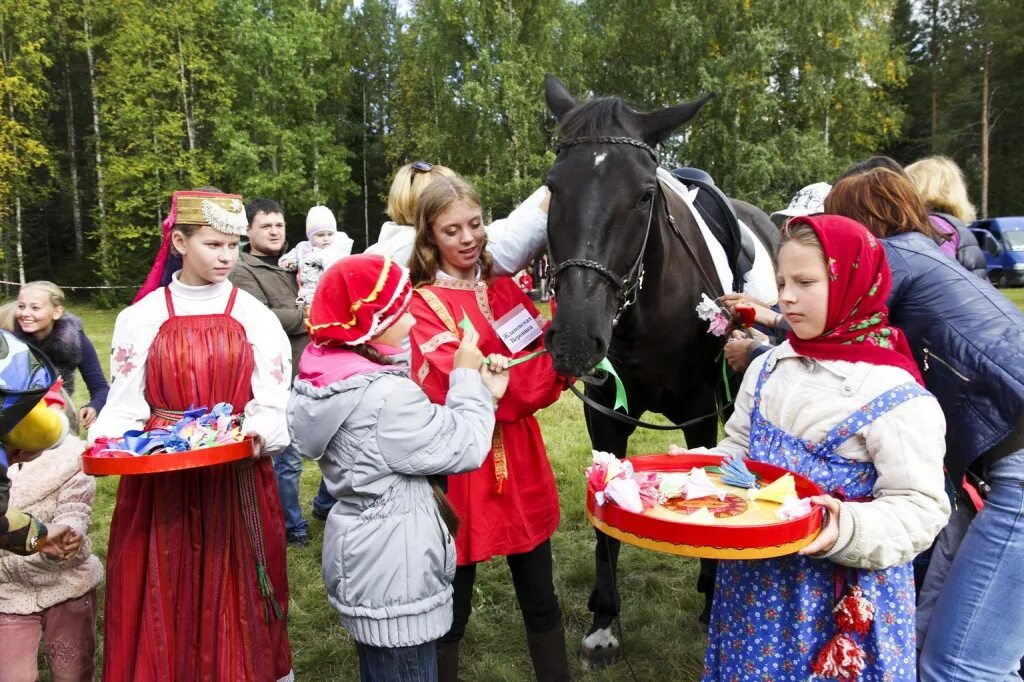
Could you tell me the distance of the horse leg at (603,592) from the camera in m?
3.20

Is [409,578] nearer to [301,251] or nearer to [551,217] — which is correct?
[551,217]

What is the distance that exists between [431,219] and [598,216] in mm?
581

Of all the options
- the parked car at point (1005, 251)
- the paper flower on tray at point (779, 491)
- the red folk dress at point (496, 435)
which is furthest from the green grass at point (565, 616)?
the parked car at point (1005, 251)

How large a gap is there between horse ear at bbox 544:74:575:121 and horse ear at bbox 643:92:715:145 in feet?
1.27

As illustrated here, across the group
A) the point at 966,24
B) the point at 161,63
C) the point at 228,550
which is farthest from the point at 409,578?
the point at 966,24

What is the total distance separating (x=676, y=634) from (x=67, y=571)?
8.65 feet

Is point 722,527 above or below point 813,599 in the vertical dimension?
above

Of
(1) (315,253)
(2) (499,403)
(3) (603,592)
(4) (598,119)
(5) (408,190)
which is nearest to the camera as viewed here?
(2) (499,403)

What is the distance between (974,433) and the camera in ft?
6.22

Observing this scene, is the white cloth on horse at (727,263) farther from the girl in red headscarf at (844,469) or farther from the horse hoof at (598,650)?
the horse hoof at (598,650)

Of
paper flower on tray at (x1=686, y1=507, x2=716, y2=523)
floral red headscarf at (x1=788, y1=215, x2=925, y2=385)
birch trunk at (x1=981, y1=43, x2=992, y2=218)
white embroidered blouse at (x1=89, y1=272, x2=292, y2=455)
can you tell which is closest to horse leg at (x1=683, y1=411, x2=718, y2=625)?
floral red headscarf at (x1=788, y1=215, x2=925, y2=385)

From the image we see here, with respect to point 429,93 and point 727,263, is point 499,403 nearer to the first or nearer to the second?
point 727,263

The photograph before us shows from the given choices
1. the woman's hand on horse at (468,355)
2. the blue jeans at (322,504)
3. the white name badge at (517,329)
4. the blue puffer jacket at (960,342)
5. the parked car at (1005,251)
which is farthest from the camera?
A: the parked car at (1005,251)

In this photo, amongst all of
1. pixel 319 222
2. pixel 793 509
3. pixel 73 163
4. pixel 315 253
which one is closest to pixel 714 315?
pixel 793 509
